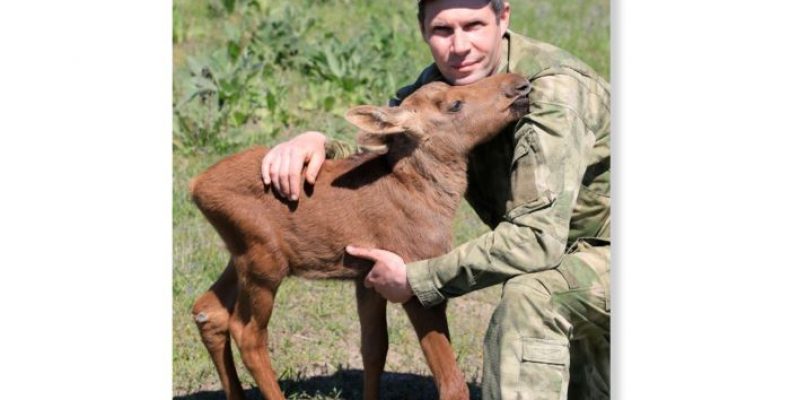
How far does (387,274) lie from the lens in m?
6.30

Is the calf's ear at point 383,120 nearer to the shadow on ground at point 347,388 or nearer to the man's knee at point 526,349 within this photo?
the man's knee at point 526,349

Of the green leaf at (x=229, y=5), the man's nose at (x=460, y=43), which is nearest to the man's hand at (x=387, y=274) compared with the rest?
the man's nose at (x=460, y=43)

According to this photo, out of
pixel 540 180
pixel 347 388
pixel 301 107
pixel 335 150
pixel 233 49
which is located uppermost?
pixel 233 49

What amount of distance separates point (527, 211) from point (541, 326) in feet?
1.58

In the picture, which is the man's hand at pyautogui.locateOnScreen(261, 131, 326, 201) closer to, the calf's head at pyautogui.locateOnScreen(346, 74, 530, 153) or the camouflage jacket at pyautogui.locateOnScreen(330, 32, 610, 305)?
the calf's head at pyautogui.locateOnScreen(346, 74, 530, 153)

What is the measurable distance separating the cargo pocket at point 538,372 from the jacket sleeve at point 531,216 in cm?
33

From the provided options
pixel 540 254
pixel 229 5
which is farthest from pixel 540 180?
pixel 229 5

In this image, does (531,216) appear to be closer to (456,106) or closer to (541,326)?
(541,326)

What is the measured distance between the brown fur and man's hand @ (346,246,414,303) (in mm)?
61

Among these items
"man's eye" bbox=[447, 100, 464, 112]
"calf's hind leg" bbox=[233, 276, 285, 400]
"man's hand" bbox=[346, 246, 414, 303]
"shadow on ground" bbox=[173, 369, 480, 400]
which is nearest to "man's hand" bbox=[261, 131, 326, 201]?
"man's hand" bbox=[346, 246, 414, 303]

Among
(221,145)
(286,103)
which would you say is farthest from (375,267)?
(286,103)

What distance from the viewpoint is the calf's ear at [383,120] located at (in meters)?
6.28

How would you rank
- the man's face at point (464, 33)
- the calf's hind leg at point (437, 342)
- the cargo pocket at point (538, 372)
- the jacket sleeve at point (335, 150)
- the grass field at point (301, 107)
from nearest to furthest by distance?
1. the cargo pocket at point (538, 372)
2. the man's face at point (464, 33)
3. the calf's hind leg at point (437, 342)
4. the jacket sleeve at point (335, 150)
5. the grass field at point (301, 107)
